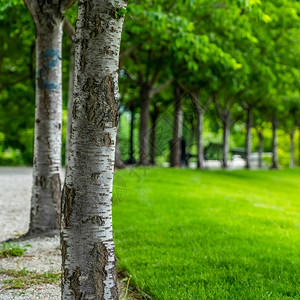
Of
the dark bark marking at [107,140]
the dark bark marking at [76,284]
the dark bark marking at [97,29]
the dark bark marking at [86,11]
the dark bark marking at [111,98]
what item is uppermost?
the dark bark marking at [86,11]

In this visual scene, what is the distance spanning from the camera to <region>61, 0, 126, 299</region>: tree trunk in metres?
3.10

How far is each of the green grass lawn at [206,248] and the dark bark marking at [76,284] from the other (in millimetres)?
958

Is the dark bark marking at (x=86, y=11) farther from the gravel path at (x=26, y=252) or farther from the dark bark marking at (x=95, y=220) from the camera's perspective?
the gravel path at (x=26, y=252)

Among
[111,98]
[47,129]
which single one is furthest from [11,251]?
[111,98]

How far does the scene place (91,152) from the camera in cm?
312

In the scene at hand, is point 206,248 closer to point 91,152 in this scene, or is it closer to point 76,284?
point 76,284

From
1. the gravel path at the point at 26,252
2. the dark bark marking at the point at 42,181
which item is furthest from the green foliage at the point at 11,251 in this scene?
the dark bark marking at the point at 42,181

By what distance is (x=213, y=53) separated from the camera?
10.1 metres

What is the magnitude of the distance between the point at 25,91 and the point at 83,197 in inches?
713

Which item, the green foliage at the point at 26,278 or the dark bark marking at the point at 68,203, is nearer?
the dark bark marking at the point at 68,203

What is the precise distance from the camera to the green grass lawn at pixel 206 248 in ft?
13.5

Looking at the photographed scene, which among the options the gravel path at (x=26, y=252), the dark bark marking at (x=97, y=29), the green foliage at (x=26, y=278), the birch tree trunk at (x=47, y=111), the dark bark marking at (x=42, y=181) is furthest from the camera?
the dark bark marking at (x=42, y=181)

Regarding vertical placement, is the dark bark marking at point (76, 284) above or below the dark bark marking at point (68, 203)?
below

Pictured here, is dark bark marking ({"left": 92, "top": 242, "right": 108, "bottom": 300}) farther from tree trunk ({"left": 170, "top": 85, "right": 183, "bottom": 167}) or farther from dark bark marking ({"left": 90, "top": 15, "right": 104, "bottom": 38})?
tree trunk ({"left": 170, "top": 85, "right": 183, "bottom": 167})
